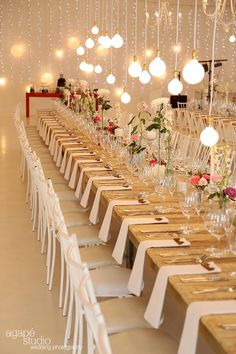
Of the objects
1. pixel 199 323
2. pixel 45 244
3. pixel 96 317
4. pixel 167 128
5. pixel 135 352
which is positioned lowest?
pixel 45 244

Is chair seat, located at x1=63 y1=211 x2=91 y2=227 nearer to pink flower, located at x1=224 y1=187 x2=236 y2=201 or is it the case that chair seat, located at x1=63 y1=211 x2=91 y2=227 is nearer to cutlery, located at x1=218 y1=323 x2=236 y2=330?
pink flower, located at x1=224 y1=187 x2=236 y2=201

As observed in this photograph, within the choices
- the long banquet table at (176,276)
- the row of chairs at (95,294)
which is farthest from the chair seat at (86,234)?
the long banquet table at (176,276)

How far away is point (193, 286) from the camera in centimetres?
253

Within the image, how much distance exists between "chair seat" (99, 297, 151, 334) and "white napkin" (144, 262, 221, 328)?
0.30 feet

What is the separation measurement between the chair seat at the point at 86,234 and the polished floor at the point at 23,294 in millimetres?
459

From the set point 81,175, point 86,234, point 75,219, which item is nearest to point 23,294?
point 86,234

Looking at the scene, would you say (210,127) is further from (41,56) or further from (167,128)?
(41,56)

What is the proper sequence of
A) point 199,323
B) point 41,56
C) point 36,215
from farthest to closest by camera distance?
point 41,56, point 36,215, point 199,323

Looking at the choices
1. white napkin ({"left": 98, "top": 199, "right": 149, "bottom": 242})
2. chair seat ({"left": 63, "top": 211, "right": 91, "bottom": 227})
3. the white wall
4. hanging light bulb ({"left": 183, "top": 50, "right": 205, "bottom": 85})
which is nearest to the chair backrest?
white napkin ({"left": 98, "top": 199, "right": 149, "bottom": 242})

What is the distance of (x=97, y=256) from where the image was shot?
12.7 ft

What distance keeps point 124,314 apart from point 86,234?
149cm

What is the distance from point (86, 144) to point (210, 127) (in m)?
3.78

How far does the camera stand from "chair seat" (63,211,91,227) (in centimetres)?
467

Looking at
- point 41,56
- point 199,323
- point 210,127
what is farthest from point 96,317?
point 41,56
